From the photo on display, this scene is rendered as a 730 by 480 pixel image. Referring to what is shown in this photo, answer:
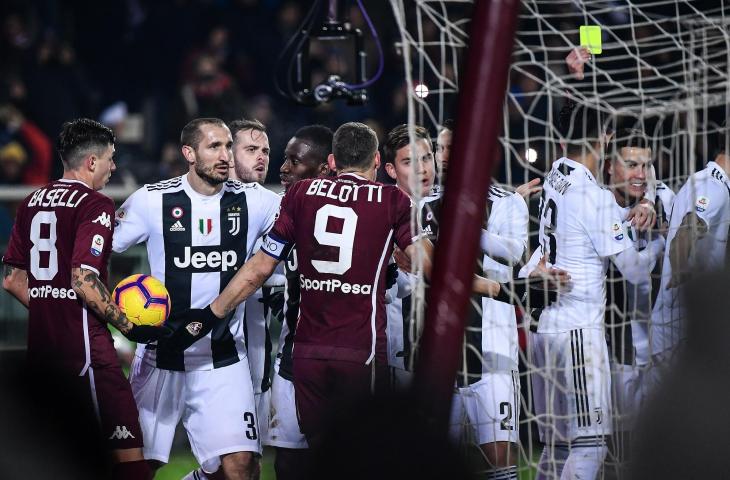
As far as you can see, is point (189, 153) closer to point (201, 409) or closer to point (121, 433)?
point (201, 409)

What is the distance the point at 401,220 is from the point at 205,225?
111 cm

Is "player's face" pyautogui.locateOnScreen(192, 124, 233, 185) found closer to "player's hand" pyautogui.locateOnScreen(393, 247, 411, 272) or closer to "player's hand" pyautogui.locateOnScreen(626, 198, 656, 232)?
"player's hand" pyautogui.locateOnScreen(393, 247, 411, 272)

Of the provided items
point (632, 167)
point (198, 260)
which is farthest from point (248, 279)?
point (632, 167)

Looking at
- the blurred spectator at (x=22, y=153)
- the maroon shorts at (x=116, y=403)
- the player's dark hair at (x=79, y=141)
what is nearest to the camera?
the maroon shorts at (x=116, y=403)

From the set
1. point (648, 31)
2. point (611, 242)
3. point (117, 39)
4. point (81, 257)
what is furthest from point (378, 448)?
point (117, 39)

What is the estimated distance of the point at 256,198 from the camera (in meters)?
5.89

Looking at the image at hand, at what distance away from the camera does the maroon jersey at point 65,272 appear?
17.4 ft

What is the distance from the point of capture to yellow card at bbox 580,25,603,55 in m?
5.19

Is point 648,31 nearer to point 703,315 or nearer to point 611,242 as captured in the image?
point 611,242

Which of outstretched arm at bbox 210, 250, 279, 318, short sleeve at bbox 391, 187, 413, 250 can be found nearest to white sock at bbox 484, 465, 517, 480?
short sleeve at bbox 391, 187, 413, 250

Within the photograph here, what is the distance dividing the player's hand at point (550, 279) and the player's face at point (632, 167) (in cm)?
66

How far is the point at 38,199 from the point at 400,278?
1.93 meters

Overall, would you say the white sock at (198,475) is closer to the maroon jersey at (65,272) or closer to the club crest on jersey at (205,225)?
the maroon jersey at (65,272)

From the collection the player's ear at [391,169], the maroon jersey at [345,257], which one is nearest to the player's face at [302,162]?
the player's ear at [391,169]
